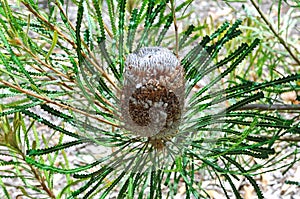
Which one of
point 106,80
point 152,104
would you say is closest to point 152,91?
point 152,104

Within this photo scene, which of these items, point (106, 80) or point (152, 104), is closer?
point (152, 104)

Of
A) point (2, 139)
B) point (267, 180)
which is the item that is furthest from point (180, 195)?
point (2, 139)

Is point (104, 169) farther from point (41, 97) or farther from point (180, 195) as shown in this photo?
point (180, 195)

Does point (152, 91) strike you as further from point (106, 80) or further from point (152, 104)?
point (106, 80)

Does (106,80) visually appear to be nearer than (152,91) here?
No
